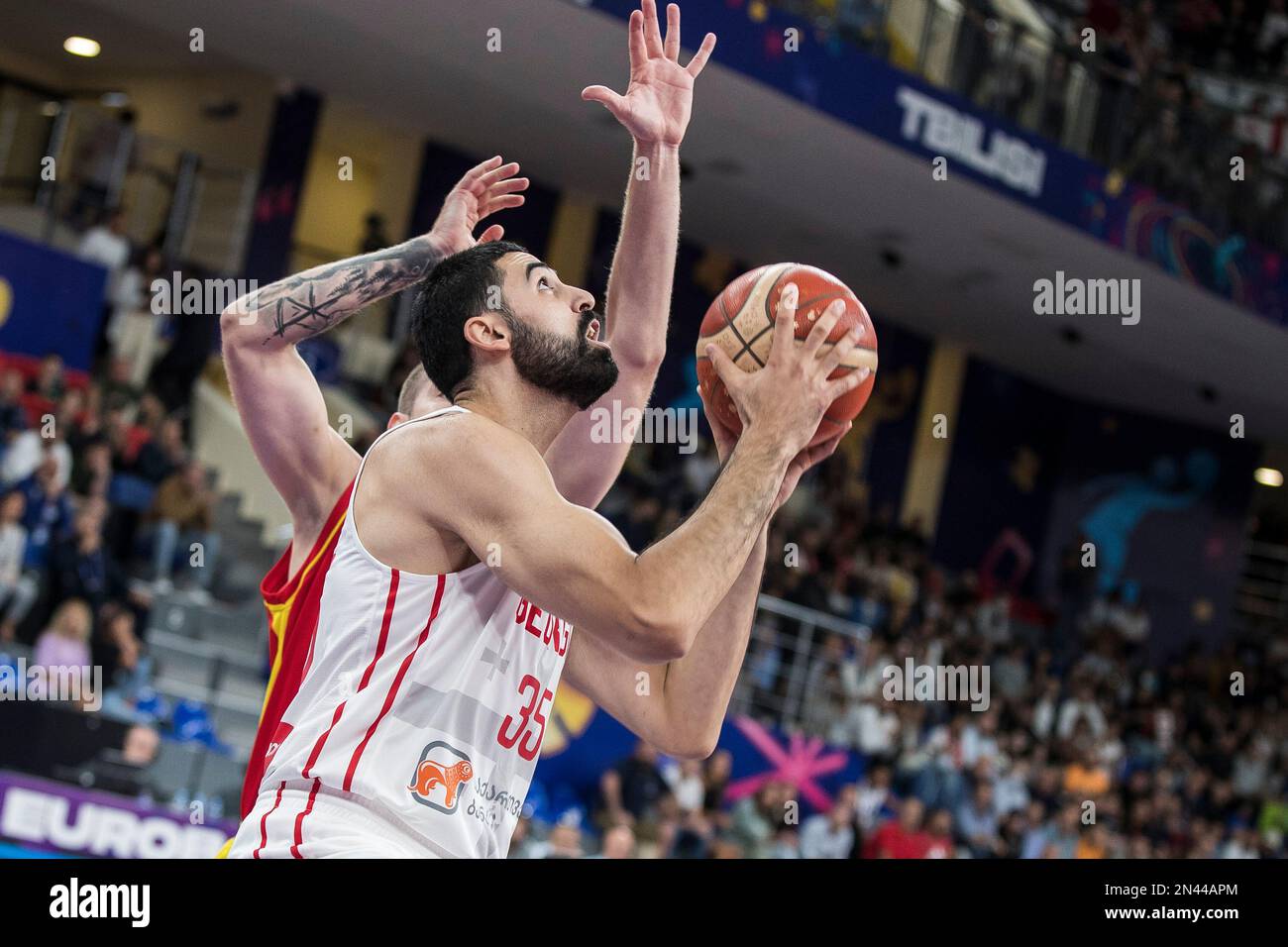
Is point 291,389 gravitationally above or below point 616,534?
above

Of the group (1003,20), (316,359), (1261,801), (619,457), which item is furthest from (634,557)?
(1261,801)

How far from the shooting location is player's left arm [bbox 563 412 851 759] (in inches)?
119

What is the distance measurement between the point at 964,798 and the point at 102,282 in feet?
27.7

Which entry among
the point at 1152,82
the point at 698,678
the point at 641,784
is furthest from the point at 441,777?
the point at 1152,82

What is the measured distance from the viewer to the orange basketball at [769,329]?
9.85ft

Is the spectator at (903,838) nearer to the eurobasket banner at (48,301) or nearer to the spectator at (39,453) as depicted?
the spectator at (39,453)

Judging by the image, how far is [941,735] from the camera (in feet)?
46.2

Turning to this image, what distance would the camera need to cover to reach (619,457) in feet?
11.5

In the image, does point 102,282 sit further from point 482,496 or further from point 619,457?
point 482,496

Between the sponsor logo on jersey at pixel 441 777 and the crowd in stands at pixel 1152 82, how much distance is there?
11.4 meters

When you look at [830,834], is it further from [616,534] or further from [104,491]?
[616,534]

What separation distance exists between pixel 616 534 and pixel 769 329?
2.19 ft
